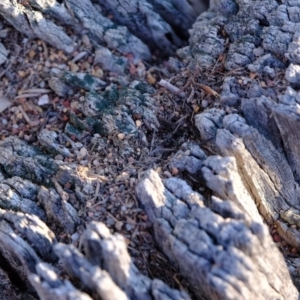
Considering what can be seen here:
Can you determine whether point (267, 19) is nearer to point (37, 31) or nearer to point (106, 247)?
point (37, 31)

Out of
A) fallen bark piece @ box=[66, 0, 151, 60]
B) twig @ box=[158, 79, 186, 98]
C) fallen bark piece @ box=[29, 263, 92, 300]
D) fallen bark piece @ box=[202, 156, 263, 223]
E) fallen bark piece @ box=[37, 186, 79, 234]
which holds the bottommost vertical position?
fallen bark piece @ box=[29, 263, 92, 300]

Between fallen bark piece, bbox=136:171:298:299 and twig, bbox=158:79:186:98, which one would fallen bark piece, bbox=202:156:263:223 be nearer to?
fallen bark piece, bbox=136:171:298:299

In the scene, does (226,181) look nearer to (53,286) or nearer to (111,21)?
(53,286)

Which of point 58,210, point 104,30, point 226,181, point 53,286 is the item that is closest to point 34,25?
point 104,30

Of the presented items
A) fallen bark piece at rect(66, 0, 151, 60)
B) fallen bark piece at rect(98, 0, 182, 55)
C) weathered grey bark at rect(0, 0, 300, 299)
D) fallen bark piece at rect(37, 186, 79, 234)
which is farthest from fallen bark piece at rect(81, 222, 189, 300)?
fallen bark piece at rect(98, 0, 182, 55)

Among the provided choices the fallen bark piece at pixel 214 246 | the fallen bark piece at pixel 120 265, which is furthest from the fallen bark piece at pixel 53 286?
the fallen bark piece at pixel 214 246

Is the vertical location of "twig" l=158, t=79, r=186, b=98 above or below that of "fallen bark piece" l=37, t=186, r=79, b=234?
above

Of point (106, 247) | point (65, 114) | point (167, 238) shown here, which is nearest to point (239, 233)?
point (167, 238)

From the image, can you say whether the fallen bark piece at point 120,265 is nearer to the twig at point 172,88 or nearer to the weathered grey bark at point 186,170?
the weathered grey bark at point 186,170
